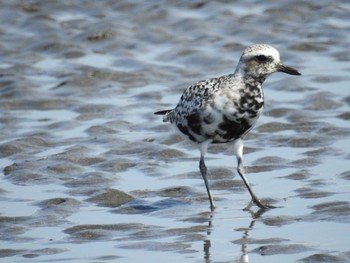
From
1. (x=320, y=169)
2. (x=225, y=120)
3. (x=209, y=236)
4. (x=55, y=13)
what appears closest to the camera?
(x=209, y=236)

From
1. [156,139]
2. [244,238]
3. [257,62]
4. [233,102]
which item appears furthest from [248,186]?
[156,139]

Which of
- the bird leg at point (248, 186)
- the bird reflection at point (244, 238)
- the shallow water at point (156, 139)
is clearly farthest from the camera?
the bird leg at point (248, 186)

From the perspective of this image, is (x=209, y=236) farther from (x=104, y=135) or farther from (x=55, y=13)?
(x=55, y=13)

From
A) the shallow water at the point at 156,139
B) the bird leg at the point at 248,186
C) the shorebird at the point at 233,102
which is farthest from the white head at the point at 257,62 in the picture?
the shallow water at the point at 156,139

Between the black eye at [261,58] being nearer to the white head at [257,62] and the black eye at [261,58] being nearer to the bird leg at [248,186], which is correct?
the white head at [257,62]

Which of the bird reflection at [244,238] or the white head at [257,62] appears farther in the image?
the white head at [257,62]

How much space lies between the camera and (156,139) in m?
15.5

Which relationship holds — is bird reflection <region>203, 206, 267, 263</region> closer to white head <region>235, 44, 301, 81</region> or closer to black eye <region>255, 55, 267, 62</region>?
white head <region>235, 44, 301, 81</region>

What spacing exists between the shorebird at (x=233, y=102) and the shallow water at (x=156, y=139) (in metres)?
0.80

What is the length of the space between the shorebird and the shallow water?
2.63 ft

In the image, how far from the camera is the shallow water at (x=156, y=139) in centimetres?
1119

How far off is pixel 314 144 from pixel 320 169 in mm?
1203

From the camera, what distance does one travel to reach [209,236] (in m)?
11.2

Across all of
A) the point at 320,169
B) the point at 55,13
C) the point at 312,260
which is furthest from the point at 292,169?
the point at 55,13
